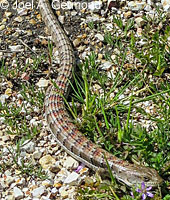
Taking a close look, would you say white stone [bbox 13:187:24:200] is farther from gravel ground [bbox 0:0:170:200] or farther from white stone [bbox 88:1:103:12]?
white stone [bbox 88:1:103:12]

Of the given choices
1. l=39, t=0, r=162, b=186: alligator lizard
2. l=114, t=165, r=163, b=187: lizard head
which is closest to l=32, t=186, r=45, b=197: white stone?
l=39, t=0, r=162, b=186: alligator lizard

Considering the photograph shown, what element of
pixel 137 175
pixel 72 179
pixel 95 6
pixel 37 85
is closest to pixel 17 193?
pixel 72 179

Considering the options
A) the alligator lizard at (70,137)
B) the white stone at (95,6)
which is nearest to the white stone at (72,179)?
the alligator lizard at (70,137)

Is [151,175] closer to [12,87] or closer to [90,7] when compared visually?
[12,87]

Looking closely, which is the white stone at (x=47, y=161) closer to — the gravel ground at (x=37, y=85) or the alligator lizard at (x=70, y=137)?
the gravel ground at (x=37, y=85)

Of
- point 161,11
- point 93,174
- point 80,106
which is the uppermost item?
point 161,11

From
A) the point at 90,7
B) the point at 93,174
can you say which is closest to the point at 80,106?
the point at 93,174
